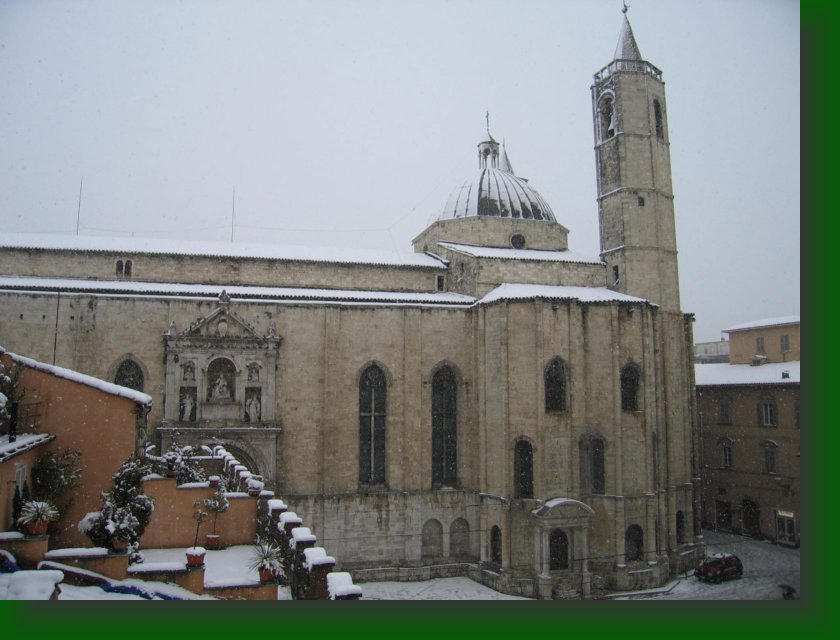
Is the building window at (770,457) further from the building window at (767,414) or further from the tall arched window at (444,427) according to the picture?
the tall arched window at (444,427)

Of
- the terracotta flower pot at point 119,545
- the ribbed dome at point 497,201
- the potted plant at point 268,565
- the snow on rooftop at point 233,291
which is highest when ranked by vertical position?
the ribbed dome at point 497,201

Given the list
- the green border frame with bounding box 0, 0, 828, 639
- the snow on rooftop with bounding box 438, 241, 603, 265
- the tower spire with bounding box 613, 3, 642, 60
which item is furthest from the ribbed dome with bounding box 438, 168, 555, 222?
the green border frame with bounding box 0, 0, 828, 639

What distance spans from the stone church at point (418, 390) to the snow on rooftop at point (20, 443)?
26.2 ft

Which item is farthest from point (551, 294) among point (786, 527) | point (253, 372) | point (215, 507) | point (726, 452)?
point (215, 507)

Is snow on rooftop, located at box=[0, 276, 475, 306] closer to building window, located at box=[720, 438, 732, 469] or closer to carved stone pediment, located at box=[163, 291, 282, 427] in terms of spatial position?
carved stone pediment, located at box=[163, 291, 282, 427]

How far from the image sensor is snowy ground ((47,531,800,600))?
7312 millimetres

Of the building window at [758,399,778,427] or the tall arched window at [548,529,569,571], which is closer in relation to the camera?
the building window at [758,399,778,427]

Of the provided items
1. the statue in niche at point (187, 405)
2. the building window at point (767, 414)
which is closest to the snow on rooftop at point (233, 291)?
the statue in niche at point (187, 405)

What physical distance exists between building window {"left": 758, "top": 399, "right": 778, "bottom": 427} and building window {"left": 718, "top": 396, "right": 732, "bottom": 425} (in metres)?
2.66

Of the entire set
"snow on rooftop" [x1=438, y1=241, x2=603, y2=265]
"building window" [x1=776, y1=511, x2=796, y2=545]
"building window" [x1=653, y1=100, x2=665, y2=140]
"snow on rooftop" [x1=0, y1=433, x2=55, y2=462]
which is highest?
"building window" [x1=653, y1=100, x2=665, y2=140]

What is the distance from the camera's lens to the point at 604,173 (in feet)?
66.6

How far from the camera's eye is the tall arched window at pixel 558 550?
634 inches

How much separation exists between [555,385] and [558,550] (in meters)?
4.04

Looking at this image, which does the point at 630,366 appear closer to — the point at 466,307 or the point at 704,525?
the point at 466,307
